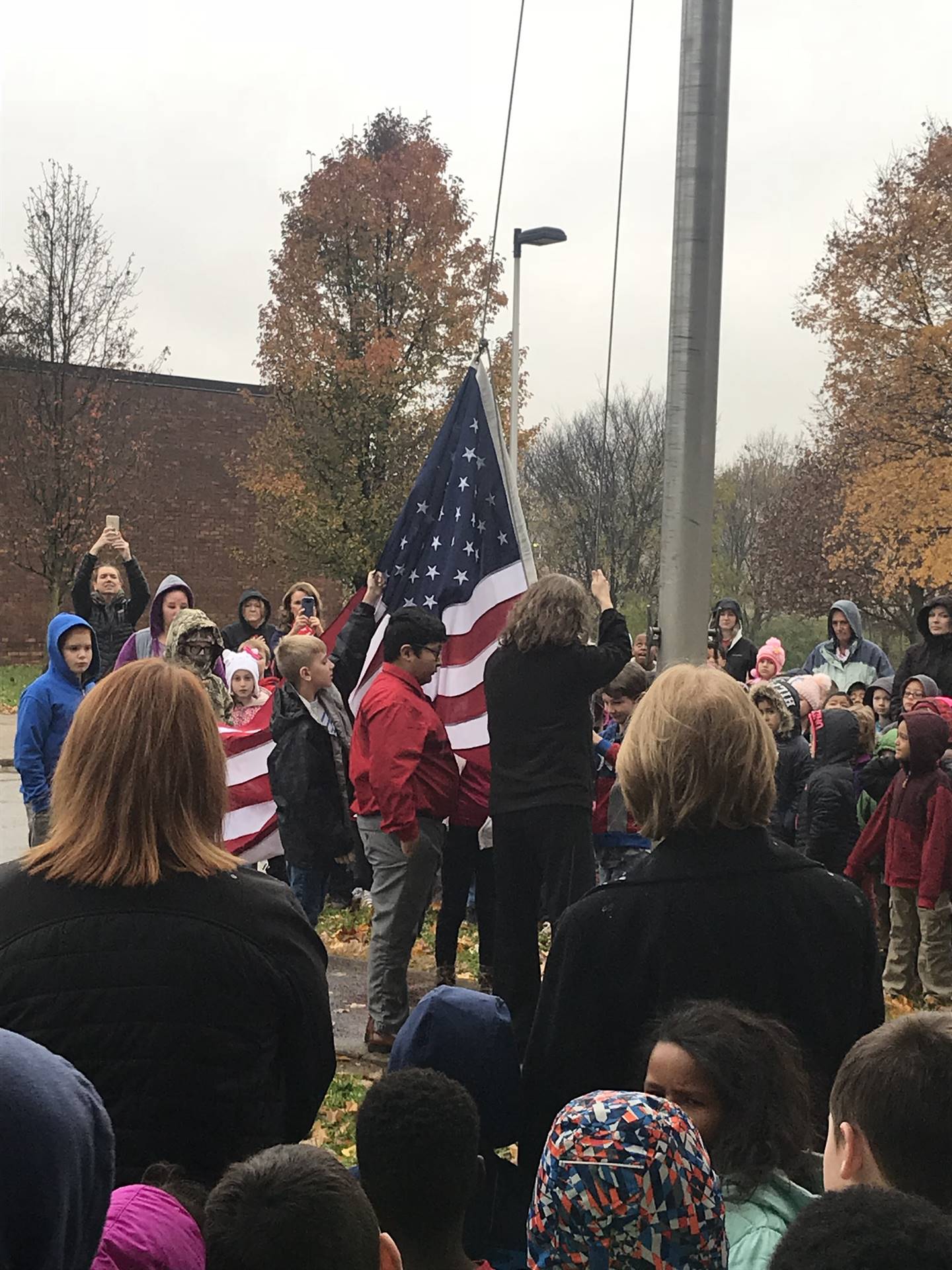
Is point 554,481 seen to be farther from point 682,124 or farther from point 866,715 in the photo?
point 682,124

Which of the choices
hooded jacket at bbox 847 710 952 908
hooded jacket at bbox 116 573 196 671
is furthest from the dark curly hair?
hooded jacket at bbox 116 573 196 671

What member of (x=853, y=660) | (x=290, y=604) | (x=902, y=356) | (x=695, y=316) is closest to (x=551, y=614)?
(x=695, y=316)

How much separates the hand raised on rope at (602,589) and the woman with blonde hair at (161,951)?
112 inches

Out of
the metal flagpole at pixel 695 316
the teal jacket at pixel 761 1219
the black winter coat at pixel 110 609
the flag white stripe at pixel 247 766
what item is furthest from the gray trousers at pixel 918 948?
the teal jacket at pixel 761 1219

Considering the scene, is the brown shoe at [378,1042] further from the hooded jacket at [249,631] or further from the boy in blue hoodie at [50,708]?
the hooded jacket at [249,631]

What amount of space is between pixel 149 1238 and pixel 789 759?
652cm

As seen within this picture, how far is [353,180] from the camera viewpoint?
96.9 feet

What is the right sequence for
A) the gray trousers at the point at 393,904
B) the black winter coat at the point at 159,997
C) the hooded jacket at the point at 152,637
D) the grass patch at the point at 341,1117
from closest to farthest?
the black winter coat at the point at 159,997 → the grass patch at the point at 341,1117 → the gray trousers at the point at 393,904 → the hooded jacket at the point at 152,637

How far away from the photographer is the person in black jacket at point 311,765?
21.7 feet

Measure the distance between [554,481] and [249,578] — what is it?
960cm

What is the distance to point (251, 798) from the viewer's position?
7.86 metres

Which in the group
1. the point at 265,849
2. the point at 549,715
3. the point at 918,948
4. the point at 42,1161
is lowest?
the point at 918,948

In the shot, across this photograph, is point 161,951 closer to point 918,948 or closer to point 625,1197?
point 625,1197

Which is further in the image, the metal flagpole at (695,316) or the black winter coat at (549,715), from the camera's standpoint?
the black winter coat at (549,715)
